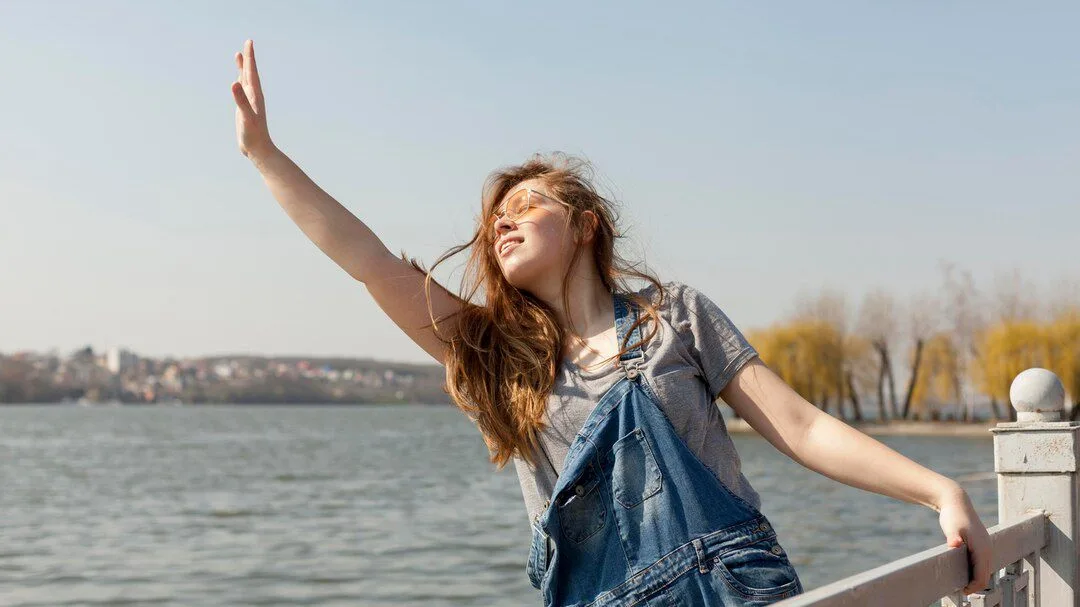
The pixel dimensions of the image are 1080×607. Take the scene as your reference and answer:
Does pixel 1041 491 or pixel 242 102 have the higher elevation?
pixel 242 102

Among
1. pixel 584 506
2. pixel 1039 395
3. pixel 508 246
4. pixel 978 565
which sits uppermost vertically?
pixel 508 246

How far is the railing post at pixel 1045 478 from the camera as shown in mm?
2832

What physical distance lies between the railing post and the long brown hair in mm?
1350

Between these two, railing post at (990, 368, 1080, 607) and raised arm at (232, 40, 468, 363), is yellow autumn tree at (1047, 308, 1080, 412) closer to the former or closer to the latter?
railing post at (990, 368, 1080, 607)

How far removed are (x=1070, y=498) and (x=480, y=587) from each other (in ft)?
35.4

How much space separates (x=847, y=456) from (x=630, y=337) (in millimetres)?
390

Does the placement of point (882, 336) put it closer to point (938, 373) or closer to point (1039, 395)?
point (938, 373)

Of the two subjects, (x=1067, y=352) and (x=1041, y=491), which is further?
(x=1067, y=352)

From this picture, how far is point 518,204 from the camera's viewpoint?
2.04m

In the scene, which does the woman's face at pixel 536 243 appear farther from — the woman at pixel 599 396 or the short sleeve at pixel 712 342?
the short sleeve at pixel 712 342

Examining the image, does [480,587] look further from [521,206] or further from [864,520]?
[521,206]

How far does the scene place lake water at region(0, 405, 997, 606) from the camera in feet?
43.8

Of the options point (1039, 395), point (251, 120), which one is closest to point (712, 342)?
point (251, 120)

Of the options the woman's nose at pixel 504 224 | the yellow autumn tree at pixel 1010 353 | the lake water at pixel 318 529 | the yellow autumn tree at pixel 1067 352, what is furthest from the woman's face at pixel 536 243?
the yellow autumn tree at pixel 1010 353
